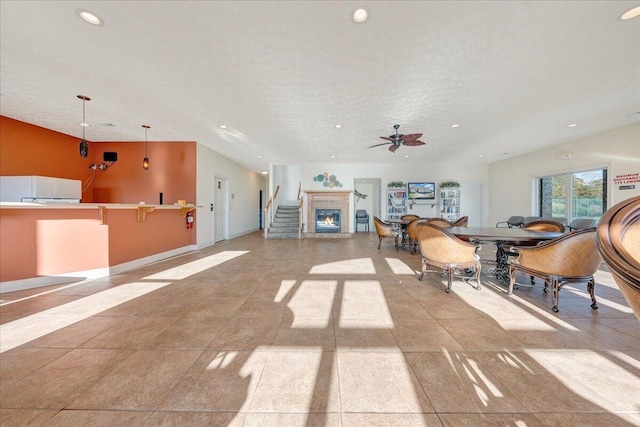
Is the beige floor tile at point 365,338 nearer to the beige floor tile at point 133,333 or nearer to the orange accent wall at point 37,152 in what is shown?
the beige floor tile at point 133,333

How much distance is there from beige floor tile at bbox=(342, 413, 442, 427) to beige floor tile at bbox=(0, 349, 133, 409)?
5.37 feet

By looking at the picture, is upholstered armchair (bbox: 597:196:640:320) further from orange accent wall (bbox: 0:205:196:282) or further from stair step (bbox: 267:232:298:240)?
stair step (bbox: 267:232:298:240)

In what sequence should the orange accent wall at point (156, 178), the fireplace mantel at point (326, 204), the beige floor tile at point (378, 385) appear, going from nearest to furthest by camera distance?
the beige floor tile at point (378, 385)
the orange accent wall at point (156, 178)
the fireplace mantel at point (326, 204)

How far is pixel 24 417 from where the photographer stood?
4.15ft

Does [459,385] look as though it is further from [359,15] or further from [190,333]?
[359,15]

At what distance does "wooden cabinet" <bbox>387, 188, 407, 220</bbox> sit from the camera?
29.8 ft

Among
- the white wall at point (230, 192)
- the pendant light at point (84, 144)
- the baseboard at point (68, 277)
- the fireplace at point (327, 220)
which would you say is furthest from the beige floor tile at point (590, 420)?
the fireplace at point (327, 220)

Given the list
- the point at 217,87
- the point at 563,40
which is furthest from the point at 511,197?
the point at 217,87

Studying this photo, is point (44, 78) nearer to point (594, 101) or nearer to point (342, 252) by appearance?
point (342, 252)

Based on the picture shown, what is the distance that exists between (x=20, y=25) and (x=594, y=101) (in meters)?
7.38

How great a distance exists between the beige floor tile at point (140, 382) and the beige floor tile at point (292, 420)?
0.60 meters

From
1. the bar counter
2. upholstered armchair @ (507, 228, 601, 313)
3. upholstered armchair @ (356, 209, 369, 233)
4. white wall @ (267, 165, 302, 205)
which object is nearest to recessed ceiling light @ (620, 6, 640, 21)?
upholstered armchair @ (507, 228, 601, 313)

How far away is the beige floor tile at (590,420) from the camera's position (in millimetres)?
1220

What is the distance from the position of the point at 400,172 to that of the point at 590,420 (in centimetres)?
846
